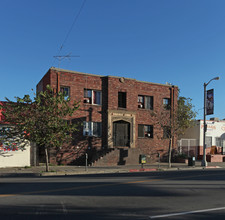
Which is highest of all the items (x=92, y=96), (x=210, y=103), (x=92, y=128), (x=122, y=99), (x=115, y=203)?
(x=92, y=96)

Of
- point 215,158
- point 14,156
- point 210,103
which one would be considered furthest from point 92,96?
point 215,158

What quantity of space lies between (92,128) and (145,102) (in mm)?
7047

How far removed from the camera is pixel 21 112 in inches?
777

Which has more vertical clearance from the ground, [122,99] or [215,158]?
[122,99]

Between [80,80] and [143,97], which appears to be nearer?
[80,80]

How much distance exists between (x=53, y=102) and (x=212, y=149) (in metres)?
22.4

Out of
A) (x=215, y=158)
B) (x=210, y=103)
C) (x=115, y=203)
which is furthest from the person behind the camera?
(x=215, y=158)

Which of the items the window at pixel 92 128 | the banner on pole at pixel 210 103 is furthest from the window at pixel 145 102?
the banner on pole at pixel 210 103

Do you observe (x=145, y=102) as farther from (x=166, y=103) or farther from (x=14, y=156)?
(x=14, y=156)

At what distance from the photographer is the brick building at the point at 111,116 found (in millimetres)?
26094

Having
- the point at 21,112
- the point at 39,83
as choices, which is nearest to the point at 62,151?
the point at 21,112

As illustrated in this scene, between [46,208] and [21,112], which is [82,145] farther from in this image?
[46,208]

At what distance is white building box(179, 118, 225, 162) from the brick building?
11.2ft

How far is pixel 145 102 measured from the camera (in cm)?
3042
